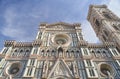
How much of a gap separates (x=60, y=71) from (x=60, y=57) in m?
1.87

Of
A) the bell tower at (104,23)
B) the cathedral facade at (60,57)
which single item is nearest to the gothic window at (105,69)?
the cathedral facade at (60,57)

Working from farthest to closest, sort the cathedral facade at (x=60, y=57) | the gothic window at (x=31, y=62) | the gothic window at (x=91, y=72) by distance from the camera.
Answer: the gothic window at (x=31, y=62)
the cathedral facade at (x=60, y=57)
the gothic window at (x=91, y=72)

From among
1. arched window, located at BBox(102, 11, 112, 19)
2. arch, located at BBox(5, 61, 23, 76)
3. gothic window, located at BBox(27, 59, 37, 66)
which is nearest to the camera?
arch, located at BBox(5, 61, 23, 76)

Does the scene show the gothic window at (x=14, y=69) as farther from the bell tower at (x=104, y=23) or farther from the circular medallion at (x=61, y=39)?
the bell tower at (x=104, y=23)

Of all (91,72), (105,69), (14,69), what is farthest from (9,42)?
(105,69)

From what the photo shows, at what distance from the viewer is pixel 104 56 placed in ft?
55.5

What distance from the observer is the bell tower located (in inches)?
827

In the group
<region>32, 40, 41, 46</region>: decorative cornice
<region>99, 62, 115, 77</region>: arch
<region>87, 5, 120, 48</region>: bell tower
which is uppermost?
<region>87, 5, 120, 48</region>: bell tower

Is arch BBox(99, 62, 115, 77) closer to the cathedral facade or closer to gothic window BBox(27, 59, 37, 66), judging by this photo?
the cathedral facade

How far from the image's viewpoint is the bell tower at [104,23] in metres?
21.0

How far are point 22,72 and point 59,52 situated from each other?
464 cm

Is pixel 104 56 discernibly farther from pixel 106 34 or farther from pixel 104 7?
pixel 104 7

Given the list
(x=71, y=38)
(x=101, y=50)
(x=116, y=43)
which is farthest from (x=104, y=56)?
(x=71, y=38)

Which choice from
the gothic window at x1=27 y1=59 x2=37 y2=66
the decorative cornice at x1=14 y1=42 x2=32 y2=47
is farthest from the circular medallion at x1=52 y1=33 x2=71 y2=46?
the gothic window at x1=27 y1=59 x2=37 y2=66
